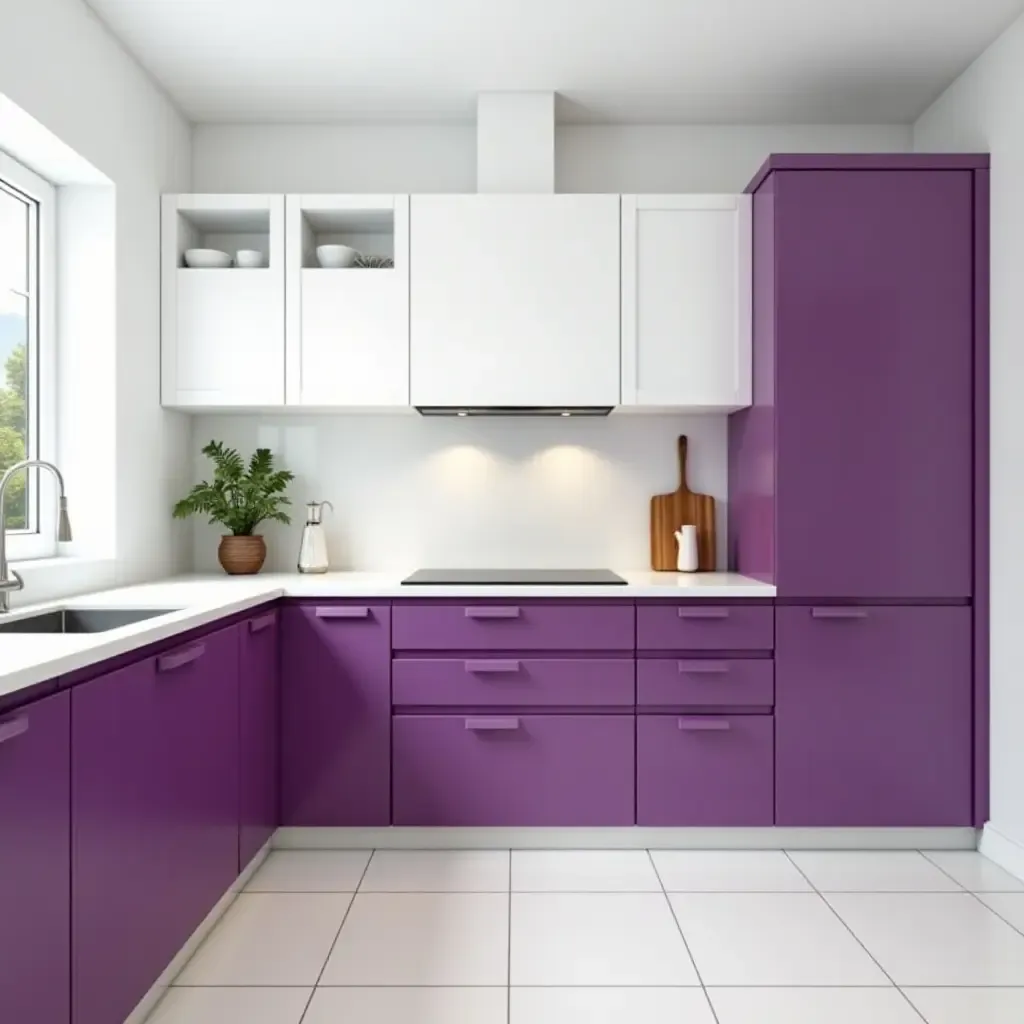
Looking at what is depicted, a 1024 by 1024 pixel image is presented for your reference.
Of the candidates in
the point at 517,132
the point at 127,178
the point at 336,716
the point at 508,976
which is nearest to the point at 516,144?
the point at 517,132

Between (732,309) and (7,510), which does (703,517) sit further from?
(7,510)

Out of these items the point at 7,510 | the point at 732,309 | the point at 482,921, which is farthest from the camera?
the point at 732,309

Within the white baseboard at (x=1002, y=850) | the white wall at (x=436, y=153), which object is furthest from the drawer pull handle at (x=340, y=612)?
the white baseboard at (x=1002, y=850)

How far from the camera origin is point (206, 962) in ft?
7.45

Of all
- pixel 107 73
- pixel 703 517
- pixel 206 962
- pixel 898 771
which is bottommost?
pixel 206 962

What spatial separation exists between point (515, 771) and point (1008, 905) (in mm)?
1490

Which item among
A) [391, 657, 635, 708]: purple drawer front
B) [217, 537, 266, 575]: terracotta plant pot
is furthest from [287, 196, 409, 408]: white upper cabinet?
[391, 657, 635, 708]: purple drawer front

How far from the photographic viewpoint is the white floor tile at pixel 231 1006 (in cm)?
202

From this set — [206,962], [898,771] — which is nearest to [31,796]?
[206,962]

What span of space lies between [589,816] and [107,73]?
2833 mm

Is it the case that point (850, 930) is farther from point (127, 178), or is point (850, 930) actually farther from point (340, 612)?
point (127, 178)

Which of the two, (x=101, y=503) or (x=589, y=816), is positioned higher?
(x=101, y=503)

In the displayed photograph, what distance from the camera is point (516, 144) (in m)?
3.35

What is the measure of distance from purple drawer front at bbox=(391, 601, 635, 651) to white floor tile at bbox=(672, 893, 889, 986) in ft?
2.69
